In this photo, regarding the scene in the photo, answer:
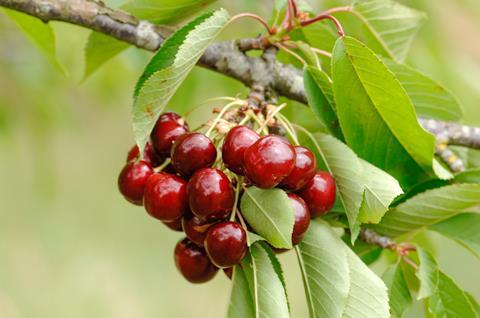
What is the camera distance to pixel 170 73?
48.6 inches

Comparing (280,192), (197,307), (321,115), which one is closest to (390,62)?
(321,115)

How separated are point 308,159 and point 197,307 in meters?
4.88

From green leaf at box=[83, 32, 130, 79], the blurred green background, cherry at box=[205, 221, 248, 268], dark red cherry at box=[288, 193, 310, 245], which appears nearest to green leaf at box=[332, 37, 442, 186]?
dark red cherry at box=[288, 193, 310, 245]

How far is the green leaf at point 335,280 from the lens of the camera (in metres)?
1.24

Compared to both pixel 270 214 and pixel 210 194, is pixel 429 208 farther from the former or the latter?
pixel 210 194

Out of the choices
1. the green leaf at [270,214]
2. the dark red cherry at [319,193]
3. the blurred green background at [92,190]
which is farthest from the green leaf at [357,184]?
the blurred green background at [92,190]

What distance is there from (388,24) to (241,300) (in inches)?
34.4

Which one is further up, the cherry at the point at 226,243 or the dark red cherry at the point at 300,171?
the dark red cherry at the point at 300,171

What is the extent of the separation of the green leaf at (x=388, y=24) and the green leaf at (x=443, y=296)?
0.65 metres

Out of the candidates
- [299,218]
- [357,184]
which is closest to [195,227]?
[299,218]

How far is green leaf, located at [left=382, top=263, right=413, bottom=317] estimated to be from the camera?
1.44 metres

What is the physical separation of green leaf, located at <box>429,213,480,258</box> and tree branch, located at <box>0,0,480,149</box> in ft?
0.81

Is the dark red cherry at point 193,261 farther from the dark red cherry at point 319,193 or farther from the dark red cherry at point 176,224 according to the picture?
the dark red cherry at point 319,193

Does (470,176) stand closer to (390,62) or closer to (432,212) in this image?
(432,212)
